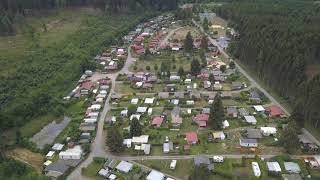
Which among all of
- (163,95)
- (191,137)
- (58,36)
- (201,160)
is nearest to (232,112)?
(191,137)

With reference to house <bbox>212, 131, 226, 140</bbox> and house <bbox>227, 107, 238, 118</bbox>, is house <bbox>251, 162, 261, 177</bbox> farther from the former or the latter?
house <bbox>227, 107, 238, 118</bbox>

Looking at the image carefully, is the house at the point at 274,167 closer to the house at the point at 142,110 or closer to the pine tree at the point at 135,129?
the pine tree at the point at 135,129

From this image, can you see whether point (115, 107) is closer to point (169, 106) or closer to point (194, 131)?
point (169, 106)

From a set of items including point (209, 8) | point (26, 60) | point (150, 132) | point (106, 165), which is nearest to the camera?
point (106, 165)

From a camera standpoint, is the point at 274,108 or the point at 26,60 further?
the point at 26,60

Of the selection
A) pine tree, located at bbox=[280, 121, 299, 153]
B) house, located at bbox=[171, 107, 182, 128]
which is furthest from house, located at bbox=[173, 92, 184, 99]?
pine tree, located at bbox=[280, 121, 299, 153]

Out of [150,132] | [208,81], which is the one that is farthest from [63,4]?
[150,132]

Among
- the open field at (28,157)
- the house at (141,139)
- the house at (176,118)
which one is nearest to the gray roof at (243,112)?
the house at (176,118)
